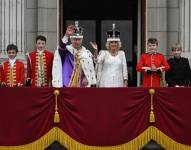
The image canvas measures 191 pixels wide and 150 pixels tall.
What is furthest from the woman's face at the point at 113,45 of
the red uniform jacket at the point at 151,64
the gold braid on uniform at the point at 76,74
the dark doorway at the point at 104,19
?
the dark doorway at the point at 104,19

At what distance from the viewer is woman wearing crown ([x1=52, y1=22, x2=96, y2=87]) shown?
11992 millimetres

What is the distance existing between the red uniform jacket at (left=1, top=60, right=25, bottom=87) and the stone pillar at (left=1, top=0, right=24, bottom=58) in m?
2.87

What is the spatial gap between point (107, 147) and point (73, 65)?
5.94 ft

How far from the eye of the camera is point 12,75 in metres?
12.6

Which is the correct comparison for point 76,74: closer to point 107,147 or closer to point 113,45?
point 113,45

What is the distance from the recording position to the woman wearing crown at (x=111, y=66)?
12.3 m

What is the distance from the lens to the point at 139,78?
16453mm

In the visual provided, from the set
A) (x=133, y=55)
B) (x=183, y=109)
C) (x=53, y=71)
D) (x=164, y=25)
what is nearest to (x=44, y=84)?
(x=53, y=71)

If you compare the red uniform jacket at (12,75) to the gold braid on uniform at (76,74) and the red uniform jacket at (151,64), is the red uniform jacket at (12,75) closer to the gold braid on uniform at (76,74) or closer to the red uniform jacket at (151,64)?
the gold braid on uniform at (76,74)

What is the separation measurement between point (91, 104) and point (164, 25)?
515 cm

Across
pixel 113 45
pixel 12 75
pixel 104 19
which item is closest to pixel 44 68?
pixel 12 75

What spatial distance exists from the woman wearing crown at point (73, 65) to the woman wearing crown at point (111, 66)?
277mm

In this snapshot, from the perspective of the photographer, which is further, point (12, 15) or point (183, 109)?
point (12, 15)

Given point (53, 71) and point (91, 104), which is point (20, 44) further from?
point (91, 104)
